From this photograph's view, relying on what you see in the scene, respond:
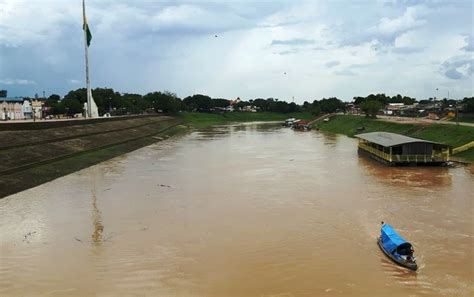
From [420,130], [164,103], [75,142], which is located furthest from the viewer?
[164,103]

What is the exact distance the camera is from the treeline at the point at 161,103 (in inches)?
3770

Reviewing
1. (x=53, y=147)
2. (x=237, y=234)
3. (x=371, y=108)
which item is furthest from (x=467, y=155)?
(x=371, y=108)

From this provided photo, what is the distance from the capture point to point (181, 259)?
1669cm

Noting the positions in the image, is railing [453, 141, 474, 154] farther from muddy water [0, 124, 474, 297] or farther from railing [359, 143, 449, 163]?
muddy water [0, 124, 474, 297]

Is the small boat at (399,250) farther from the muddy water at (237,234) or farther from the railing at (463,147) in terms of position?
the railing at (463,147)

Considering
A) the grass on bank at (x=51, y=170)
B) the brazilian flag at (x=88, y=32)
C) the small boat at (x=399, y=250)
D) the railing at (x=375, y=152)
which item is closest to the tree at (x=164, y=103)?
the brazilian flag at (x=88, y=32)

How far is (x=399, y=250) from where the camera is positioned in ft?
52.4

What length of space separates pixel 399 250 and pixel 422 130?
4730 centimetres

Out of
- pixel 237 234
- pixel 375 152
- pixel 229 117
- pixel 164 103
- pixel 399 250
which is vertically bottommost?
pixel 237 234

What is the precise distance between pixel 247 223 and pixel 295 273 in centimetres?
648

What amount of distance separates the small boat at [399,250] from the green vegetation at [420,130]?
33525 millimetres

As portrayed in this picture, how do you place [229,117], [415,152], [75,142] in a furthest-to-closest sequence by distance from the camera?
[229,117] → [75,142] → [415,152]

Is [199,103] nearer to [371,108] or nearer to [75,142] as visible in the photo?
[371,108]

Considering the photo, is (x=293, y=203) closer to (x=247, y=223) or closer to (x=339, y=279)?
(x=247, y=223)
